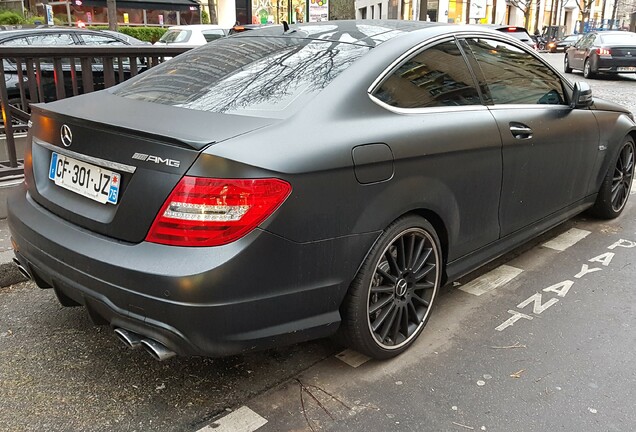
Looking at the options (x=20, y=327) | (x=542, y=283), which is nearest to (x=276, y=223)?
(x=20, y=327)

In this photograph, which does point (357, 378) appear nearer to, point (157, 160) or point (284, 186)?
point (284, 186)

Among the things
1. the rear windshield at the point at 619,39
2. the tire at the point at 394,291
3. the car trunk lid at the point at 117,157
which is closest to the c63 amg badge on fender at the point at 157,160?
the car trunk lid at the point at 117,157

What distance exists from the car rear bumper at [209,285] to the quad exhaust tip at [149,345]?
0.10 ft

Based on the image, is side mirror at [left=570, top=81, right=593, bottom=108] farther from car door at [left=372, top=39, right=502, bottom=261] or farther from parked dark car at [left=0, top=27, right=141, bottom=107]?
parked dark car at [left=0, top=27, right=141, bottom=107]

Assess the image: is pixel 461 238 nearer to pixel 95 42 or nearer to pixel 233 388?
pixel 233 388

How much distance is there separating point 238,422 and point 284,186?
1.02m

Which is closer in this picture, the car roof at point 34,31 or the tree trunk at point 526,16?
the car roof at point 34,31

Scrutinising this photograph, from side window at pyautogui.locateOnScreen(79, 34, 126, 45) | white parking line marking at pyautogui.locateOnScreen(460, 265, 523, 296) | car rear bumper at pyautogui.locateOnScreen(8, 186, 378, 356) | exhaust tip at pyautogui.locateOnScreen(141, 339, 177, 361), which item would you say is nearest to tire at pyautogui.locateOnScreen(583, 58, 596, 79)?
side window at pyautogui.locateOnScreen(79, 34, 126, 45)

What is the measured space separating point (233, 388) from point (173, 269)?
2.69 ft

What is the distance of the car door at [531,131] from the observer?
3418mm

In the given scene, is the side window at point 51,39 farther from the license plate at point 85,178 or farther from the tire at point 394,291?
the tire at point 394,291

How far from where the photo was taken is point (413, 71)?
2.97 meters

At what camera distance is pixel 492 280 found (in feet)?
13.0

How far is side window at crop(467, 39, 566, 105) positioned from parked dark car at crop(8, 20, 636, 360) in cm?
2
